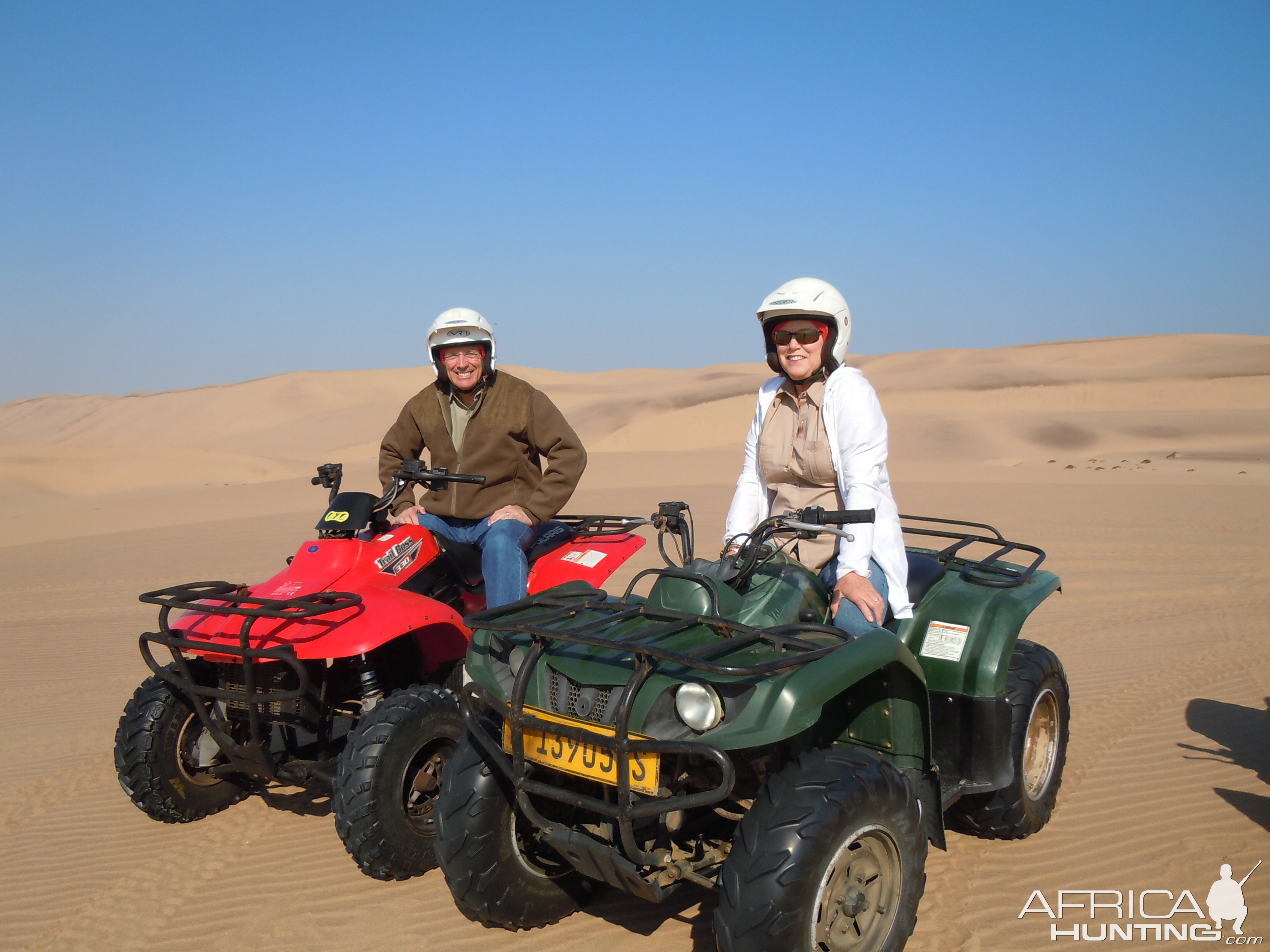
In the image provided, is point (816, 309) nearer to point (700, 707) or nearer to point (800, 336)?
point (800, 336)

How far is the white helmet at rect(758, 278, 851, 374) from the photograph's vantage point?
160 inches

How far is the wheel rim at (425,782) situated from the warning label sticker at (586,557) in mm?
1249

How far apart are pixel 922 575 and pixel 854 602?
2.92 ft

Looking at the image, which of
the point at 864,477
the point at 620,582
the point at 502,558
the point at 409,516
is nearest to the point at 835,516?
the point at 864,477

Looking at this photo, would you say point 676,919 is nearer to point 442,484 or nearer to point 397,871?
point 397,871

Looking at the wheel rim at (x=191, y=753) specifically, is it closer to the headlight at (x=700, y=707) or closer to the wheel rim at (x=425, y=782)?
the wheel rim at (x=425, y=782)

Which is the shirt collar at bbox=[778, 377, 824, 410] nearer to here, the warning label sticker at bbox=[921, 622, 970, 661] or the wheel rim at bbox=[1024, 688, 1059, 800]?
the warning label sticker at bbox=[921, 622, 970, 661]

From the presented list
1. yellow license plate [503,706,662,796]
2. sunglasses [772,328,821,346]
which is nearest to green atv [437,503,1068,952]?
yellow license plate [503,706,662,796]

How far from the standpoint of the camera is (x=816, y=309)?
4.05m

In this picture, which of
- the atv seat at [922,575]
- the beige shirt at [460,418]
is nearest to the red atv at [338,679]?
the beige shirt at [460,418]

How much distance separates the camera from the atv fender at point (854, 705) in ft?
9.20

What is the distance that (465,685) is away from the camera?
345cm

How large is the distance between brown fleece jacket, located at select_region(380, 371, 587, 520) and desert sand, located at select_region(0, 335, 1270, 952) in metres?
1.75

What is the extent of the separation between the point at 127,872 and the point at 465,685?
2.19 m
